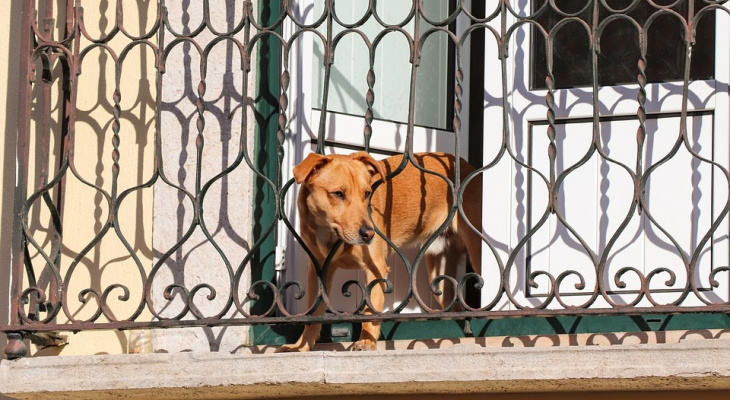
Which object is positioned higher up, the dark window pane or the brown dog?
the dark window pane

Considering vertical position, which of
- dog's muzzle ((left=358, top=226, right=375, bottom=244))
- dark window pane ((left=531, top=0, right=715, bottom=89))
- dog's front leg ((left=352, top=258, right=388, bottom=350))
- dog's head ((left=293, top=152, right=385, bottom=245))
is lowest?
dog's front leg ((left=352, top=258, right=388, bottom=350))

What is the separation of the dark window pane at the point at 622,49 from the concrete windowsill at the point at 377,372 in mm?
1200

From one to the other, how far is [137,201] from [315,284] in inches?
31.9

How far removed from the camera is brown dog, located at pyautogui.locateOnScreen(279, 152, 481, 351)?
5.91 meters

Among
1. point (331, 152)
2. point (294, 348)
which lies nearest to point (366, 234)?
point (294, 348)

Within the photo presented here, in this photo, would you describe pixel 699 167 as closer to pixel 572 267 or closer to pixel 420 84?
pixel 572 267

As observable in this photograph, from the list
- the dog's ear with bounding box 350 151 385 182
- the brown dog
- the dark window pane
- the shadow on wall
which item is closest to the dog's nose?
the brown dog

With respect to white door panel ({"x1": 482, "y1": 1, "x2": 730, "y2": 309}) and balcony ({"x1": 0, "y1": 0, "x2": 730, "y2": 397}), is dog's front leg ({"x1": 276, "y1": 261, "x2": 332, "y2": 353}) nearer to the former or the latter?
balcony ({"x1": 0, "y1": 0, "x2": 730, "y2": 397})

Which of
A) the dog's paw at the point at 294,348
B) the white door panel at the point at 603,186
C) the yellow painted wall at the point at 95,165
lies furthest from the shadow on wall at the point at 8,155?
the white door panel at the point at 603,186

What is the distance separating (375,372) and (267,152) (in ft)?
3.68

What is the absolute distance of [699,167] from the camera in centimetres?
599

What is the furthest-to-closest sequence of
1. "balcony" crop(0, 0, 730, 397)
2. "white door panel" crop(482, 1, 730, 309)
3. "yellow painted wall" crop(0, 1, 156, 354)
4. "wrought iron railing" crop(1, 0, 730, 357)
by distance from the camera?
"yellow painted wall" crop(0, 1, 156, 354), "white door panel" crop(482, 1, 730, 309), "wrought iron railing" crop(1, 0, 730, 357), "balcony" crop(0, 0, 730, 397)

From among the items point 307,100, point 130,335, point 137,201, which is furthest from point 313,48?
point 130,335

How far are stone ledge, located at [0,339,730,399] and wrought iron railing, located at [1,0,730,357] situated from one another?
146mm
